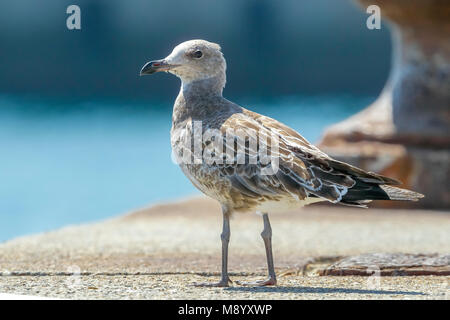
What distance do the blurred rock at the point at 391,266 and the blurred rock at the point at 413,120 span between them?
5.39m

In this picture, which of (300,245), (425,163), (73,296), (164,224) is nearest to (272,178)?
(73,296)

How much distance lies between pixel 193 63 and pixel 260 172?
116 centimetres

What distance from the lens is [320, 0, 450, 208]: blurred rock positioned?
12500mm

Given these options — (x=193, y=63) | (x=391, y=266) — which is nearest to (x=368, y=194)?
(x=391, y=266)

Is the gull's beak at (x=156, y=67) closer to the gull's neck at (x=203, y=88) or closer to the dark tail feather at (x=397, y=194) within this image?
the gull's neck at (x=203, y=88)

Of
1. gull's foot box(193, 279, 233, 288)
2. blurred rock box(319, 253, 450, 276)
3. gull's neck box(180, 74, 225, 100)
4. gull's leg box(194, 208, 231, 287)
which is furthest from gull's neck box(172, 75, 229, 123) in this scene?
blurred rock box(319, 253, 450, 276)

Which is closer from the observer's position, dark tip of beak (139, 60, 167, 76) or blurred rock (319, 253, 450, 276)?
dark tip of beak (139, 60, 167, 76)

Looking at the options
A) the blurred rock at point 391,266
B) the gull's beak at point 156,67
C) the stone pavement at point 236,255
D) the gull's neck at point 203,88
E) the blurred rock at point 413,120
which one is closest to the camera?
the stone pavement at point 236,255

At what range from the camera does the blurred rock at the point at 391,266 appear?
6.75 m

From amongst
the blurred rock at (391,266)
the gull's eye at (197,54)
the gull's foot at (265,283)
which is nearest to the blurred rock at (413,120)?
the blurred rock at (391,266)

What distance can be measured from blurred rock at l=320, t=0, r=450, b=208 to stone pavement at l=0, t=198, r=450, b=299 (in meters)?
0.67

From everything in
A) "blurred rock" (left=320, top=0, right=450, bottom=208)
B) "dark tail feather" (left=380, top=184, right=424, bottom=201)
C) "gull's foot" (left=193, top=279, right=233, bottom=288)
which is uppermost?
"blurred rock" (left=320, top=0, right=450, bottom=208)

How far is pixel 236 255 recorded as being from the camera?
8.34m

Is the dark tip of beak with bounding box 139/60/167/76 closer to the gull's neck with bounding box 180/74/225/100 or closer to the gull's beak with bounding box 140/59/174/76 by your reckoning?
the gull's beak with bounding box 140/59/174/76
